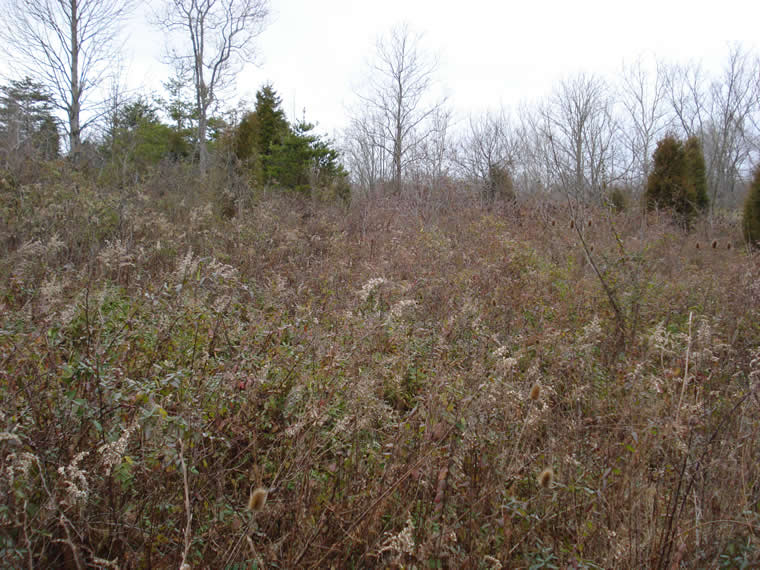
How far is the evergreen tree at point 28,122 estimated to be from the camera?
29.0 ft

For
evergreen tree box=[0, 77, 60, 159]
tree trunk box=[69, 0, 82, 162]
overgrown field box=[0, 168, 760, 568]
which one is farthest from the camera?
tree trunk box=[69, 0, 82, 162]

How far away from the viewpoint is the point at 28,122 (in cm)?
1089

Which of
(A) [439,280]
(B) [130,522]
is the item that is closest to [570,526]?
(B) [130,522]

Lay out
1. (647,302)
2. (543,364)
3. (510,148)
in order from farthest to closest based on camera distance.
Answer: (510,148) < (647,302) < (543,364)

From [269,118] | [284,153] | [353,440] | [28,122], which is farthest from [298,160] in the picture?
[353,440]

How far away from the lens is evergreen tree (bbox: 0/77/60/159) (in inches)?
347

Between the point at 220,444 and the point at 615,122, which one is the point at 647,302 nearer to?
the point at 220,444

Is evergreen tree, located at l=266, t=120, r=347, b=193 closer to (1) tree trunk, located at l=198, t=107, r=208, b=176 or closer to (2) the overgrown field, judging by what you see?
(1) tree trunk, located at l=198, t=107, r=208, b=176

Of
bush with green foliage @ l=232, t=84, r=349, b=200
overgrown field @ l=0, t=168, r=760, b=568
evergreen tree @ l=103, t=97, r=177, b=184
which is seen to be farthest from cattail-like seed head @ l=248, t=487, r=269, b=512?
bush with green foliage @ l=232, t=84, r=349, b=200

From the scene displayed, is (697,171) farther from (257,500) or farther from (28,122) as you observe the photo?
(28,122)

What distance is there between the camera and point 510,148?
1931 centimetres

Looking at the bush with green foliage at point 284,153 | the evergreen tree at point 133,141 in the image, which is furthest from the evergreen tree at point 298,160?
the evergreen tree at point 133,141

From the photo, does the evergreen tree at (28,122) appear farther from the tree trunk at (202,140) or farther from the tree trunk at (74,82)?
the tree trunk at (202,140)

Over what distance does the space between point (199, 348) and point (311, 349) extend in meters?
0.75
